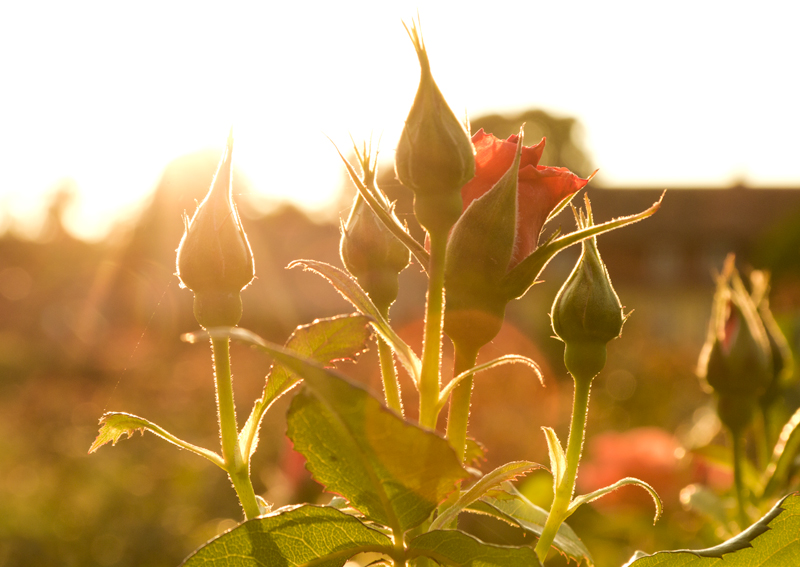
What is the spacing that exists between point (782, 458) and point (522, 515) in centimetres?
57

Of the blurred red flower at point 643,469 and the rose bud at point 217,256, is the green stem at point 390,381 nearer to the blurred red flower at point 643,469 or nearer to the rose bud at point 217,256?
the rose bud at point 217,256

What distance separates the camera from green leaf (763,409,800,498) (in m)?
0.94

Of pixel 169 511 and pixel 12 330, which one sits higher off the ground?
pixel 169 511

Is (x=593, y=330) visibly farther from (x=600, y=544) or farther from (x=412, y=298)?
(x=412, y=298)

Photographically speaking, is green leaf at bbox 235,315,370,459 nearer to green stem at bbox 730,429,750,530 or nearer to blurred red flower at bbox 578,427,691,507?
green stem at bbox 730,429,750,530

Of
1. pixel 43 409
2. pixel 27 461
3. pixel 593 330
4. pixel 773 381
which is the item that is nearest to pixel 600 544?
pixel 773 381

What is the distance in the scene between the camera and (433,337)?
0.45 m

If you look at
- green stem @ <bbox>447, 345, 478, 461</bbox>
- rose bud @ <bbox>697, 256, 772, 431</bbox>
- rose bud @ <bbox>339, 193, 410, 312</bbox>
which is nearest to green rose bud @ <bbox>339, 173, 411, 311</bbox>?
rose bud @ <bbox>339, 193, 410, 312</bbox>

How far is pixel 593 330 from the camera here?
55 cm

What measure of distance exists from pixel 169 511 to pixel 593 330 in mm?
4160

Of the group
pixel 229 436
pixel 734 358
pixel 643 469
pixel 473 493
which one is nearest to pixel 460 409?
pixel 473 493

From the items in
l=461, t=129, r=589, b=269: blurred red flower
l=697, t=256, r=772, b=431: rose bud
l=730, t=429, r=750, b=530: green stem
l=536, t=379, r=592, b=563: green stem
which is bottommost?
l=730, t=429, r=750, b=530: green stem

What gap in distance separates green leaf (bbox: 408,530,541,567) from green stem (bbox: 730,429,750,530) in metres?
0.65

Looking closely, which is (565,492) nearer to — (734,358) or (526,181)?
(526,181)
